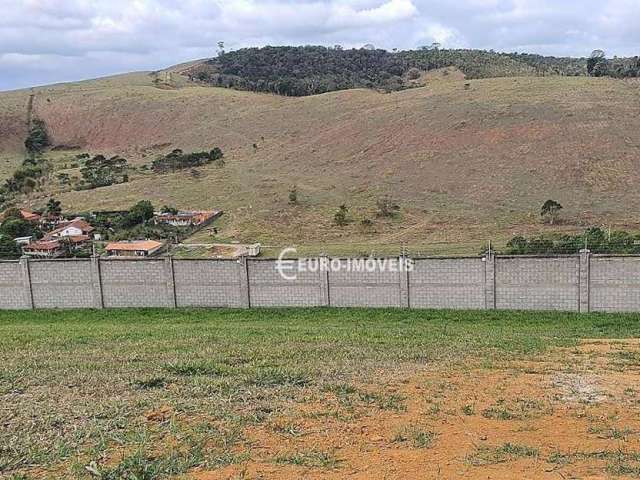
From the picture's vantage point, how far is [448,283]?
18750 mm

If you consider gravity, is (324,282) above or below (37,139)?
below

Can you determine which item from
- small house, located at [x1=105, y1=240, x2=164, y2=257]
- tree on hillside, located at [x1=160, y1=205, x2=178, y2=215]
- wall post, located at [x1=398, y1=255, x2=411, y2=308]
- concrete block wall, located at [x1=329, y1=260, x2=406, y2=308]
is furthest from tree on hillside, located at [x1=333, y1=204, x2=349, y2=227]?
wall post, located at [x1=398, y1=255, x2=411, y2=308]

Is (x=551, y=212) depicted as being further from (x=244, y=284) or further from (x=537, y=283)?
(x=244, y=284)

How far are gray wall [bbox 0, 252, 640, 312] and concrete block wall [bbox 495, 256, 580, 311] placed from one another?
29 millimetres

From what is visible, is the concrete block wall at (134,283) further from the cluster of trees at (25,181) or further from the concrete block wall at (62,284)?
the cluster of trees at (25,181)

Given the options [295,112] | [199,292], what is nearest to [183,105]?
[295,112]

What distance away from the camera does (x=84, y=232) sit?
34219 mm

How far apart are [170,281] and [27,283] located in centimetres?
517

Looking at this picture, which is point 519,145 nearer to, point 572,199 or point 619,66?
point 572,199

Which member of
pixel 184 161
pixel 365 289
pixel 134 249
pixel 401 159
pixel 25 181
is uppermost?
pixel 184 161

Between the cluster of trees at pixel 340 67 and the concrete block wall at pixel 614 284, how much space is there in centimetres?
6774

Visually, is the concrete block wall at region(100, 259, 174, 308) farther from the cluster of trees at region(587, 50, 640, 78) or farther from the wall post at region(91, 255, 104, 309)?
the cluster of trees at region(587, 50, 640, 78)

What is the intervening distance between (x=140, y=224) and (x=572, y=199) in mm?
26471

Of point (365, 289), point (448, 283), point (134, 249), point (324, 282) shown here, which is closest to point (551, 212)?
point (448, 283)
